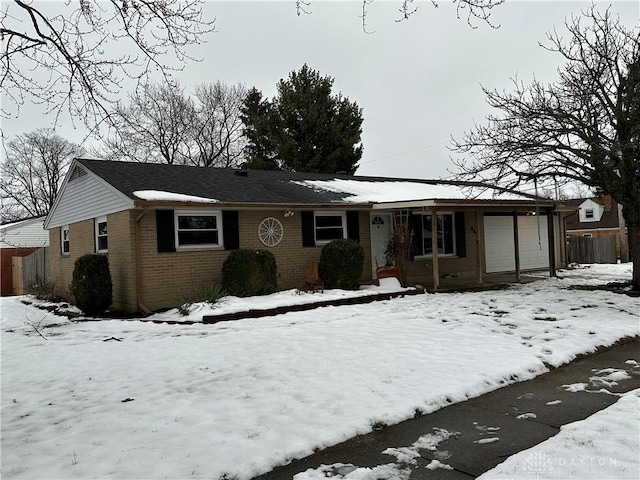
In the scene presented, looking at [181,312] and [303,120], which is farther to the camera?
[303,120]

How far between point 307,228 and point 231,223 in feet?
7.54

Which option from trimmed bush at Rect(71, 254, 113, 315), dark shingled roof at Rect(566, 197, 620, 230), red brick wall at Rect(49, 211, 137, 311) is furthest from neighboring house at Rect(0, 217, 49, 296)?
dark shingled roof at Rect(566, 197, 620, 230)

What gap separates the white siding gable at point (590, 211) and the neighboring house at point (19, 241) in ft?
118

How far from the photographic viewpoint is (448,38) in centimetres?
700

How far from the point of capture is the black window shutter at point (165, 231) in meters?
10.9

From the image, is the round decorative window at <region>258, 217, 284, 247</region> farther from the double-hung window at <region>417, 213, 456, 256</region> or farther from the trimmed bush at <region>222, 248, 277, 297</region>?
the double-hung window at <region>417, 213, 456, 256</region>

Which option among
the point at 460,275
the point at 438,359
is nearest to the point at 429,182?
the point at 460,275

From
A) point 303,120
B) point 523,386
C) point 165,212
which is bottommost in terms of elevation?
point 523,386

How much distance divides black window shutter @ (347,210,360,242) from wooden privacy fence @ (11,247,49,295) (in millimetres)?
11022

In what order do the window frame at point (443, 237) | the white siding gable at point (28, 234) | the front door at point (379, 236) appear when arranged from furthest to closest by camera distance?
the white siding gable at point (28, 234) < the window frame at point (443, 237) < the front door at point (379, 236)

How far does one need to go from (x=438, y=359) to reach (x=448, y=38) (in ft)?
15.1

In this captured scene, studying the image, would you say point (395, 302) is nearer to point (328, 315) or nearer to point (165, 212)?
point (328, 315)

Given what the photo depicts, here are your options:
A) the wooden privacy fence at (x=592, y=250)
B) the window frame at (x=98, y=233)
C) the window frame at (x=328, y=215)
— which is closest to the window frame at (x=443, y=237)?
the window frame at (x=328, y=215)

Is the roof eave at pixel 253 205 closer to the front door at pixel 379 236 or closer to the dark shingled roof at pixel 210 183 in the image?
the dark shingled roof at pixel 210 183
